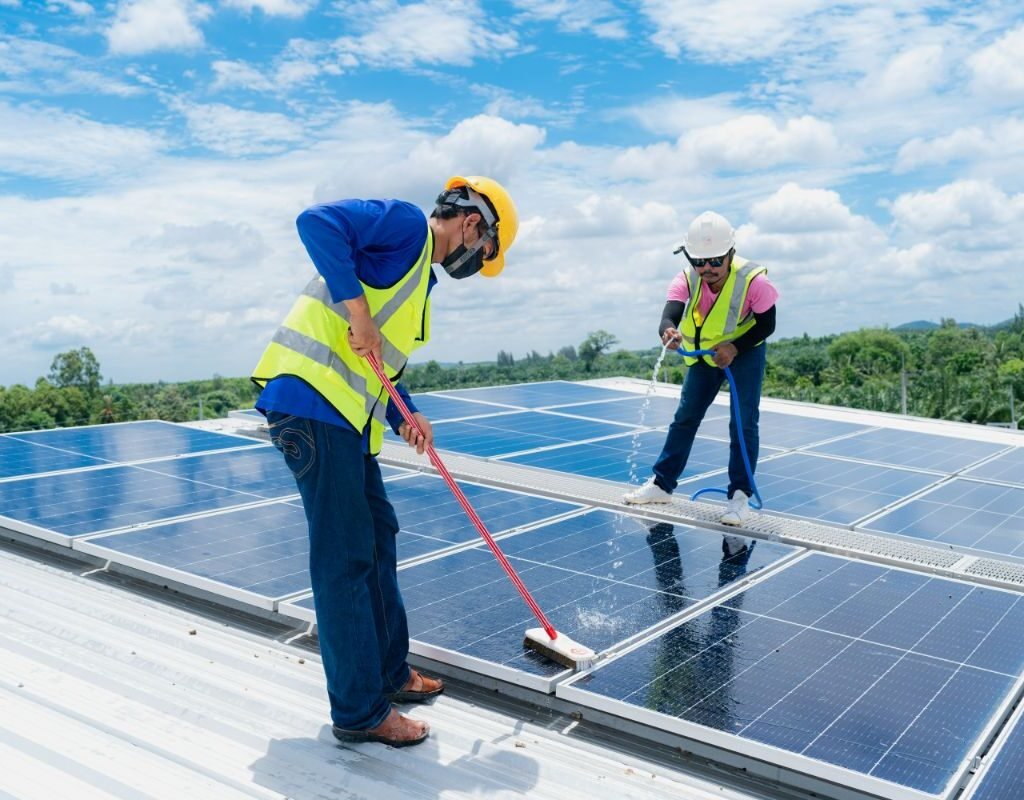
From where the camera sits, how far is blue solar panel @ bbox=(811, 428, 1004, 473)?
8.87m

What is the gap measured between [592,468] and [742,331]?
1843 millimetres

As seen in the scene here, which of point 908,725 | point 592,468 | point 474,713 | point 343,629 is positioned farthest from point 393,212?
point 592,468

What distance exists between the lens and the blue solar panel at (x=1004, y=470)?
27.1 feet

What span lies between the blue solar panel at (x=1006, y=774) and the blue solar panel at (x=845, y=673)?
93 millimetres

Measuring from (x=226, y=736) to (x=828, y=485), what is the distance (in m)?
5.35

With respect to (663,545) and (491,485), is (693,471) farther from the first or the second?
(663,545)

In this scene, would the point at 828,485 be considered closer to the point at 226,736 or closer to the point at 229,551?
the point at 229,551

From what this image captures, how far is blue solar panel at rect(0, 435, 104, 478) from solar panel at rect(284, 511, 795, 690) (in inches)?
167

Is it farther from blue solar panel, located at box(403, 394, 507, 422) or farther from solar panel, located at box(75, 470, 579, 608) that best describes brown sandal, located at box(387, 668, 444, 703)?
blue solar panel, located at box(403, 394, 507, 422)

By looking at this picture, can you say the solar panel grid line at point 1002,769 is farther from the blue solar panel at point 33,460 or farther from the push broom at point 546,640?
the blue solar panel at point 33,460

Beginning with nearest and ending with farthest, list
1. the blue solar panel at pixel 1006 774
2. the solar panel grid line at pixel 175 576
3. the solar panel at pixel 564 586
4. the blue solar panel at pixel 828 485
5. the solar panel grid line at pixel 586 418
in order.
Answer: the blue solar panel at pixel 1006 774 < the solar panel at pixel 564 586 < the solar panel grid line at pixel 175 576 < the blue solar panel at pixel 828 485 < the solar panel grid line at pixel 586 418

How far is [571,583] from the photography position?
502 centimetres

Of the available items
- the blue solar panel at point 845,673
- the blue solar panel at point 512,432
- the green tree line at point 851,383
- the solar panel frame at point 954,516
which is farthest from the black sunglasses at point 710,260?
the green tree line at point 851,383

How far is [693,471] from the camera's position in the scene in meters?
8.07
